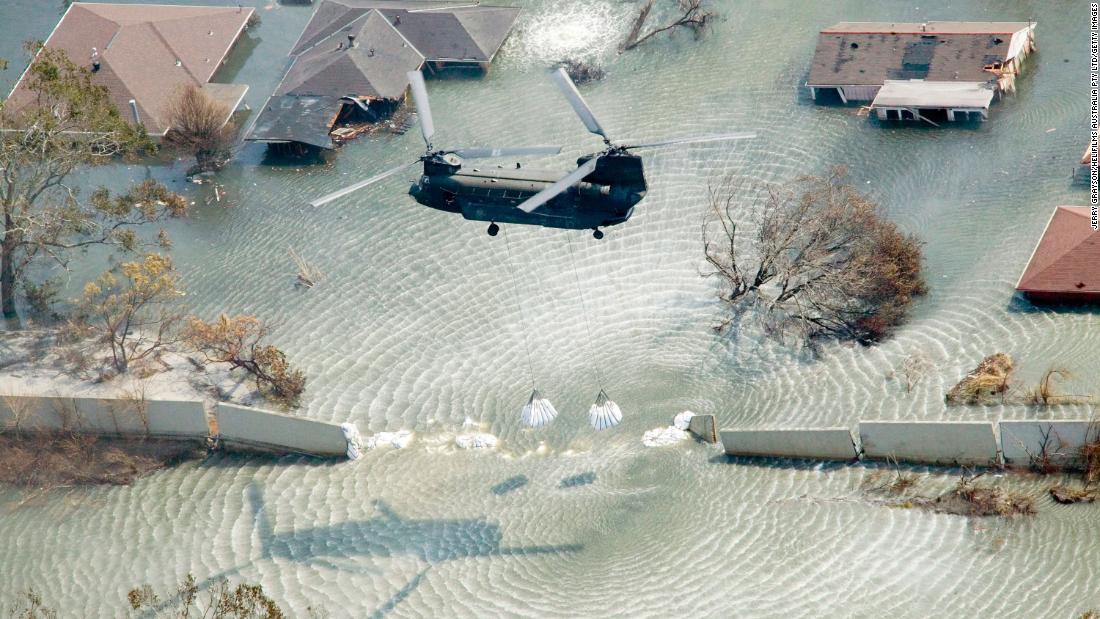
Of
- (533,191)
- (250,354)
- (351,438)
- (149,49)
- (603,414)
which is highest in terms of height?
(149,49)

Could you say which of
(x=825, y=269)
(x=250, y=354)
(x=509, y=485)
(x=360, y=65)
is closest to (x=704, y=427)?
(x=509, y=485)

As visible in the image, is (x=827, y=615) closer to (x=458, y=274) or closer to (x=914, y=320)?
(x=914, y=320)

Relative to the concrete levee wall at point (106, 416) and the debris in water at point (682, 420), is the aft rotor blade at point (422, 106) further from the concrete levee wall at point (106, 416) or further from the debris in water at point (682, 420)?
→ the concrete levee wall at point (106, 416)

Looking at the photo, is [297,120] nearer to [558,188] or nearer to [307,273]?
[307,273]

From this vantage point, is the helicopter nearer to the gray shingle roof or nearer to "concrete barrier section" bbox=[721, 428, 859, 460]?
"concrete barrier section" bbox=[721, 428, 859, 460]

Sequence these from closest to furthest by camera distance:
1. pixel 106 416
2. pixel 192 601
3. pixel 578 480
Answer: pixel 192 601 < pixel 578 480 < pixel 106 416
